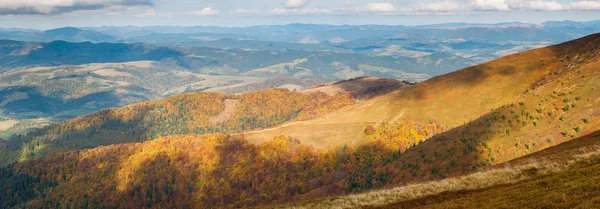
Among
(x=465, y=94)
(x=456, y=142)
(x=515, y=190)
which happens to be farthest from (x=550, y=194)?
(x=465, y=94)

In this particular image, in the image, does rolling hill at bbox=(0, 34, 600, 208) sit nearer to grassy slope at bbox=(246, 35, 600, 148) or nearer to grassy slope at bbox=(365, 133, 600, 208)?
grassy slope at bbox=(365, 133, 600, 208)

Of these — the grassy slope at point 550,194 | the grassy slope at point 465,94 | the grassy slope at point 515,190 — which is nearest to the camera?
the grassy slope at point 550,194

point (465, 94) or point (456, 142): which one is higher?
point (456, 142)

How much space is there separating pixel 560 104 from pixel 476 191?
179 feet

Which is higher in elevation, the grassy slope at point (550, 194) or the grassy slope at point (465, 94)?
the grassy slope at point (550, 194)

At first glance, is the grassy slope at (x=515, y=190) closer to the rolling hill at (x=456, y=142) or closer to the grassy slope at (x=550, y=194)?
the grassy slope at (x=550, y=194)

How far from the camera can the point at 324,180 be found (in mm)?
159875

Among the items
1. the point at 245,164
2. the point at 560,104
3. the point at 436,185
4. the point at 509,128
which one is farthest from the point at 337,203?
the point at 245,164

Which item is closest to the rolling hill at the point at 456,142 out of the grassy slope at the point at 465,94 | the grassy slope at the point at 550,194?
the grassy slope at the point at 550,194

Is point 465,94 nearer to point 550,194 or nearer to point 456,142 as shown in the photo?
point 456,142

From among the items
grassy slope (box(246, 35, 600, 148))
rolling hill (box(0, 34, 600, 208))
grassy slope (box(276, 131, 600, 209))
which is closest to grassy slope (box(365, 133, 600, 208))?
grassy slope (box(276, 131, 600, 209))

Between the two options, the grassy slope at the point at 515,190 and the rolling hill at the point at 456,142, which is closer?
the grassy slope at the point at 515,190

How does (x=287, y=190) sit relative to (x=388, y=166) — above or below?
below

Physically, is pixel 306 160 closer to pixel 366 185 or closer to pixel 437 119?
pixel 437 119
